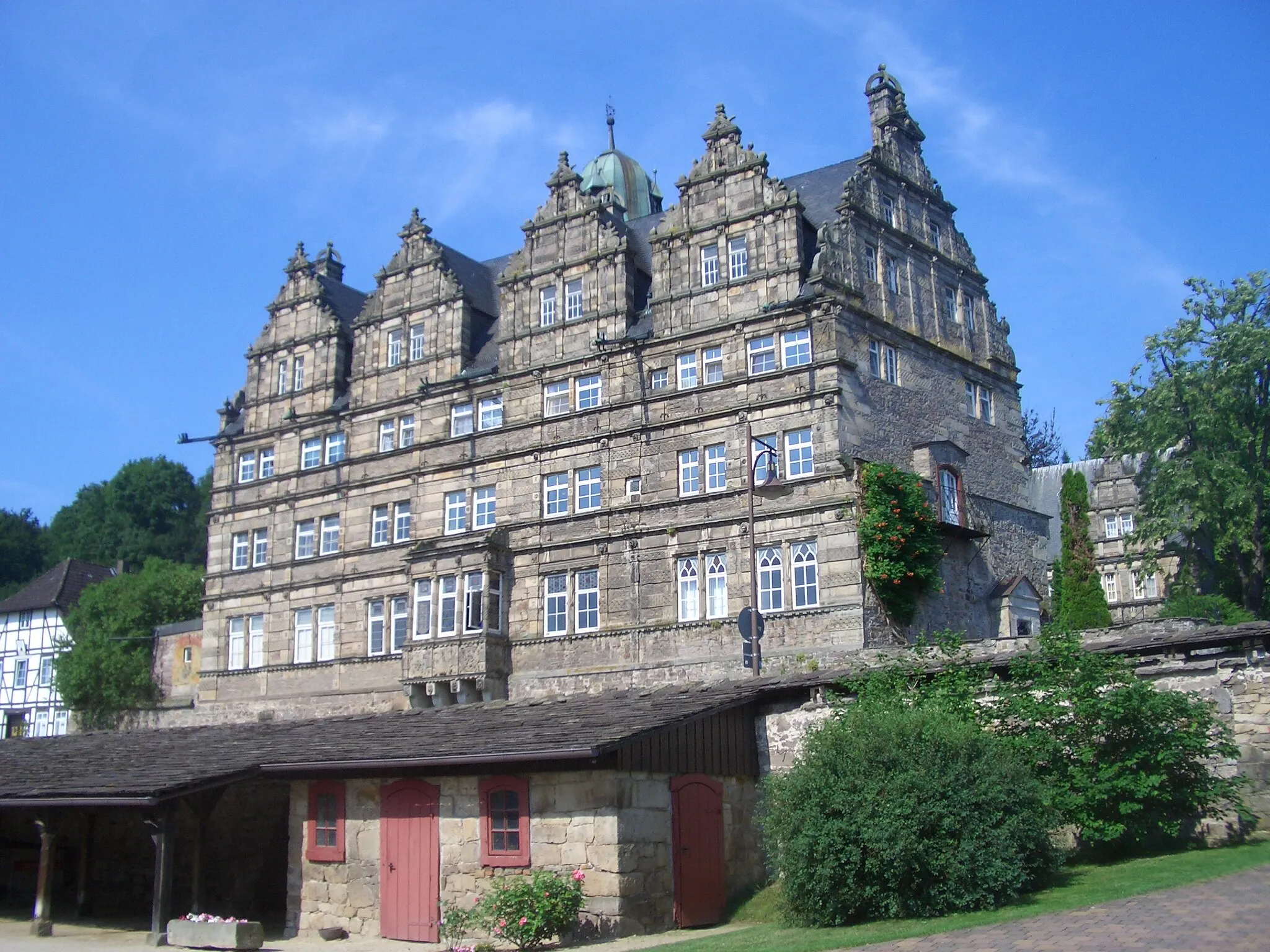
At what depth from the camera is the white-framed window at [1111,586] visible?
52.2 metres

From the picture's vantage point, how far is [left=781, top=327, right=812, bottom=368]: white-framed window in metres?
30.9

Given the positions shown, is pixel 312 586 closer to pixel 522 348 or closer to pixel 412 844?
pixel 522 348

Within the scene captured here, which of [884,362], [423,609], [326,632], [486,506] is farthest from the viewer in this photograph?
[326,632]

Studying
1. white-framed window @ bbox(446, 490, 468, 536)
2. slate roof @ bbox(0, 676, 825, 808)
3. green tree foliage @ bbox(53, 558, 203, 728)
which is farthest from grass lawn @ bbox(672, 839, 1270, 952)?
green tree foliage @ bbox(53, 558, 203, 728)

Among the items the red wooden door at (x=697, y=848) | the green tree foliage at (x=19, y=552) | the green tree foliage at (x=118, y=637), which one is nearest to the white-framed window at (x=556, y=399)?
the red wooden door at (x=697, y=848)

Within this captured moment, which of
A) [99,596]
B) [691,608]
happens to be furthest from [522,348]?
[99,596]

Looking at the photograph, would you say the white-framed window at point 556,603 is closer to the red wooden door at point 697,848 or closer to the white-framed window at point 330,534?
the white-framed window at point 330,534

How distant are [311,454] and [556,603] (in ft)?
40.2

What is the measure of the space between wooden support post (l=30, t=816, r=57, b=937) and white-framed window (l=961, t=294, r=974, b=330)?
27.1 metres

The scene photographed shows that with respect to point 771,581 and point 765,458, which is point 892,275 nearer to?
point 765,458

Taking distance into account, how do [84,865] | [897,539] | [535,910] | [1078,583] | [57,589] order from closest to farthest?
[535,910]
[84,865]
[897,539]
[1078,583]
[57,589]

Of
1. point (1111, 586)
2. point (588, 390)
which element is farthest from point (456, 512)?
point (1111, 586)

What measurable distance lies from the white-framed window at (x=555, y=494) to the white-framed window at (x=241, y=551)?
1320 cm

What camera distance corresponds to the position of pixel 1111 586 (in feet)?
172
